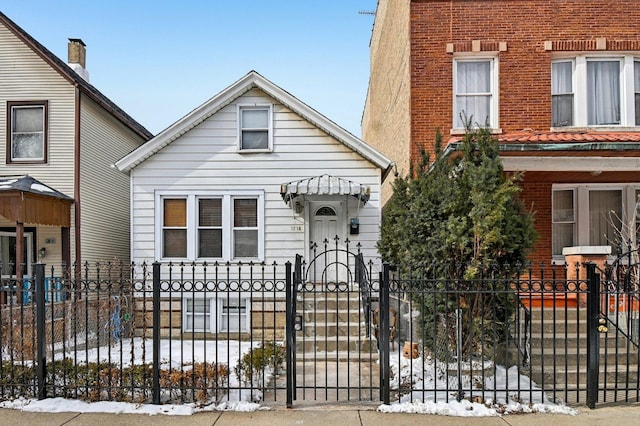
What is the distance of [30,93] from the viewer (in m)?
13.4

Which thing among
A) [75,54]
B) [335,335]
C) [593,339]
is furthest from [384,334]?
[75,54]

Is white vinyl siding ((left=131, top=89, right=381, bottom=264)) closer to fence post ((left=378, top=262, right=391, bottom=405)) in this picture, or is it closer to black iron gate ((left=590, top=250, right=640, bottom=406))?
black iron gate ((left=590, top=250, right=640, bottom=406))

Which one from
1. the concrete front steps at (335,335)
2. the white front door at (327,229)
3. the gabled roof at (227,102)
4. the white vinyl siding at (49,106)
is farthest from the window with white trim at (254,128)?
the white vinyl siding at (49,106)

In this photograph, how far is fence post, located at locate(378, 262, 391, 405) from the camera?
6.30 m

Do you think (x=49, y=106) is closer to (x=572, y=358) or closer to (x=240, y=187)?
(x=240, y=187)

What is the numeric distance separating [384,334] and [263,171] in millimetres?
7062

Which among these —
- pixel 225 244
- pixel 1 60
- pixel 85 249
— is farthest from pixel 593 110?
pixel 1 60

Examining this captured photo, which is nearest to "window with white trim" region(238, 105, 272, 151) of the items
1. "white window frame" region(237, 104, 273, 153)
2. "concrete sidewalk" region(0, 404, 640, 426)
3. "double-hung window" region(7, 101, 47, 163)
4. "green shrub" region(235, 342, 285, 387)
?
"white window frame" region(237, 104, 273, 153)

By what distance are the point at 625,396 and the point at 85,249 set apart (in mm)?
12820

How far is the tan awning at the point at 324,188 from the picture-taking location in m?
11.1

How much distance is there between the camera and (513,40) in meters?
11.3

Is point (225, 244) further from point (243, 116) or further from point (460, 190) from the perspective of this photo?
point (460, 190)

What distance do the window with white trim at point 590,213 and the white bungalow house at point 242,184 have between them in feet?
13.7

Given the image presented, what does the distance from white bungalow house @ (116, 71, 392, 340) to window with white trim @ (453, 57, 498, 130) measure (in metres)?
2.31
